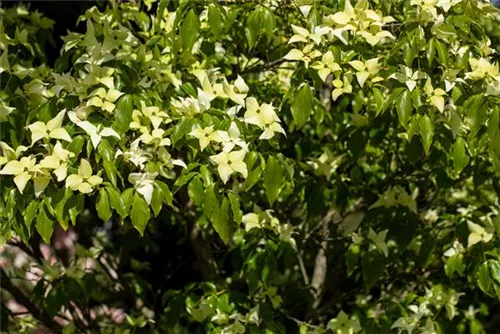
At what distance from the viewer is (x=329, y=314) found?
117 inches

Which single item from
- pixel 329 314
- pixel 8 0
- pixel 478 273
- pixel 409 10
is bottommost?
pixel 329 314

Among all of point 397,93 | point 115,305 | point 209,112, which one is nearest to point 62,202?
point 209,112

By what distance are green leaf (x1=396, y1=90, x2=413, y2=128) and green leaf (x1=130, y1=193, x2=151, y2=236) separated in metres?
0.56

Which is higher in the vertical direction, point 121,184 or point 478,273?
point 121,184

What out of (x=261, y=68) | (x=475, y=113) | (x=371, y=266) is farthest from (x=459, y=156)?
(x=261, y=68)

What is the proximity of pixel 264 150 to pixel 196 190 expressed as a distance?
0.21 meters

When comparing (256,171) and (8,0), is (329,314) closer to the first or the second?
(256,171)

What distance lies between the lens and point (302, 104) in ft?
5.42

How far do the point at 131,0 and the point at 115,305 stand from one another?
1211mm

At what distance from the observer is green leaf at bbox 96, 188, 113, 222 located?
1.45 metres

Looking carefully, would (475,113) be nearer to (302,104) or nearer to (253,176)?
(302,104)

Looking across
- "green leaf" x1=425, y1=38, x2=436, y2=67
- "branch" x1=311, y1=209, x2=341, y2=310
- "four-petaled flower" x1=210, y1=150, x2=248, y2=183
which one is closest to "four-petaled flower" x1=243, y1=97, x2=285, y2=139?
"four-petaled flower" x1=210, y1=150, x2=248, y2=183

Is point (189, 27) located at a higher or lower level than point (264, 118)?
higher

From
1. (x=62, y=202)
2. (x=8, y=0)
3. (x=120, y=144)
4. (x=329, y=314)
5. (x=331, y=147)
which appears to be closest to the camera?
(x=62, y=202)
